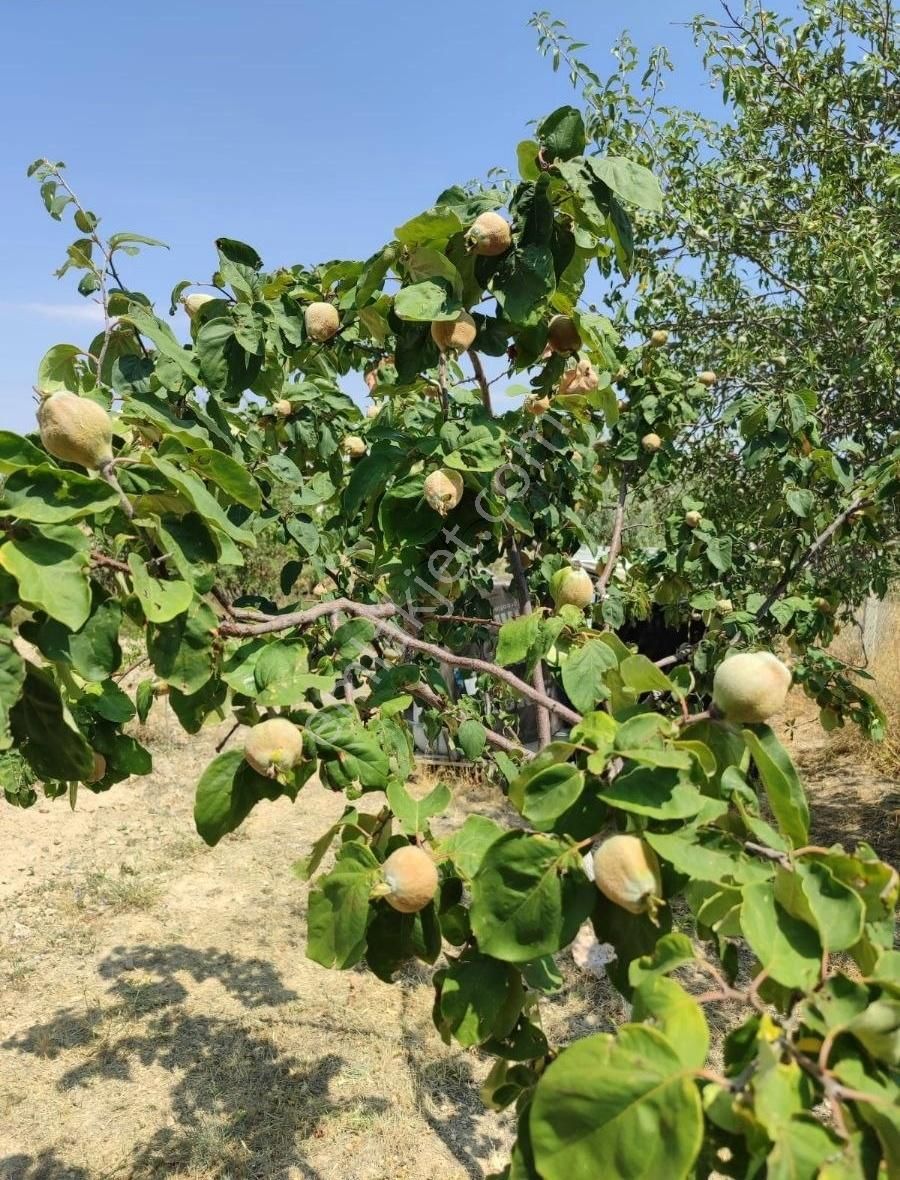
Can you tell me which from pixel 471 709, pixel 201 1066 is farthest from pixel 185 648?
pixel 201 1066

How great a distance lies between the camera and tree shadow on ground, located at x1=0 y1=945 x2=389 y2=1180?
2.68 metres

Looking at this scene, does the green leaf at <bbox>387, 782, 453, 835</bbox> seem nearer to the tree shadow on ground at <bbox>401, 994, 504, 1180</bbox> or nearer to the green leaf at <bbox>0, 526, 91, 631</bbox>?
the green leaf at <bbox>0, 526, 91, 631</bbox>

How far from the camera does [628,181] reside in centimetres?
113

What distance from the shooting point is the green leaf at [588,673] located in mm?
1114

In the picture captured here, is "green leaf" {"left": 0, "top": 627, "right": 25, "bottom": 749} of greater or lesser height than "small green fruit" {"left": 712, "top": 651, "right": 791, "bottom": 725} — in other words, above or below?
above

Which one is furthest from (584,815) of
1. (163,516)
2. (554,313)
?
(554,313)

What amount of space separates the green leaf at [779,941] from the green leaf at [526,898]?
17 cm

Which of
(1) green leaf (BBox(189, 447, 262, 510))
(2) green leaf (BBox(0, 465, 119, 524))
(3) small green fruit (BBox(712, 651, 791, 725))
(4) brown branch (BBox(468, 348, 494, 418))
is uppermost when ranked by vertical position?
(4) brown branch (BBox(468, 348, 494, 418))

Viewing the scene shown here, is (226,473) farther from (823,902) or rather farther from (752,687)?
(823,902)

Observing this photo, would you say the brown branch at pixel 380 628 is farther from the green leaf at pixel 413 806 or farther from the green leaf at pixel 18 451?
the green leaf at pixel 18 451

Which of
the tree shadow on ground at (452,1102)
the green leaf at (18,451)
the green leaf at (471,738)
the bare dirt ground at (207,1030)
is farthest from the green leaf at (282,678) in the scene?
the tree shadow on ground at (452,1102)

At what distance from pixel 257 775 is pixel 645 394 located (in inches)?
89.1

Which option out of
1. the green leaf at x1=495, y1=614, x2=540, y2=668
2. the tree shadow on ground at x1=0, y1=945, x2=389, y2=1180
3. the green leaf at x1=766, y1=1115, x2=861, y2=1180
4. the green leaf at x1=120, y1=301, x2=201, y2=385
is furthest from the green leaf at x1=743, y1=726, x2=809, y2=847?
the tree shadow on ground at x1=0, y1=945, x2=389, y2=1180

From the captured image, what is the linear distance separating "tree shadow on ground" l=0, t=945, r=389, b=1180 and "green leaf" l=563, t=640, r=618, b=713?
2.37 meters
